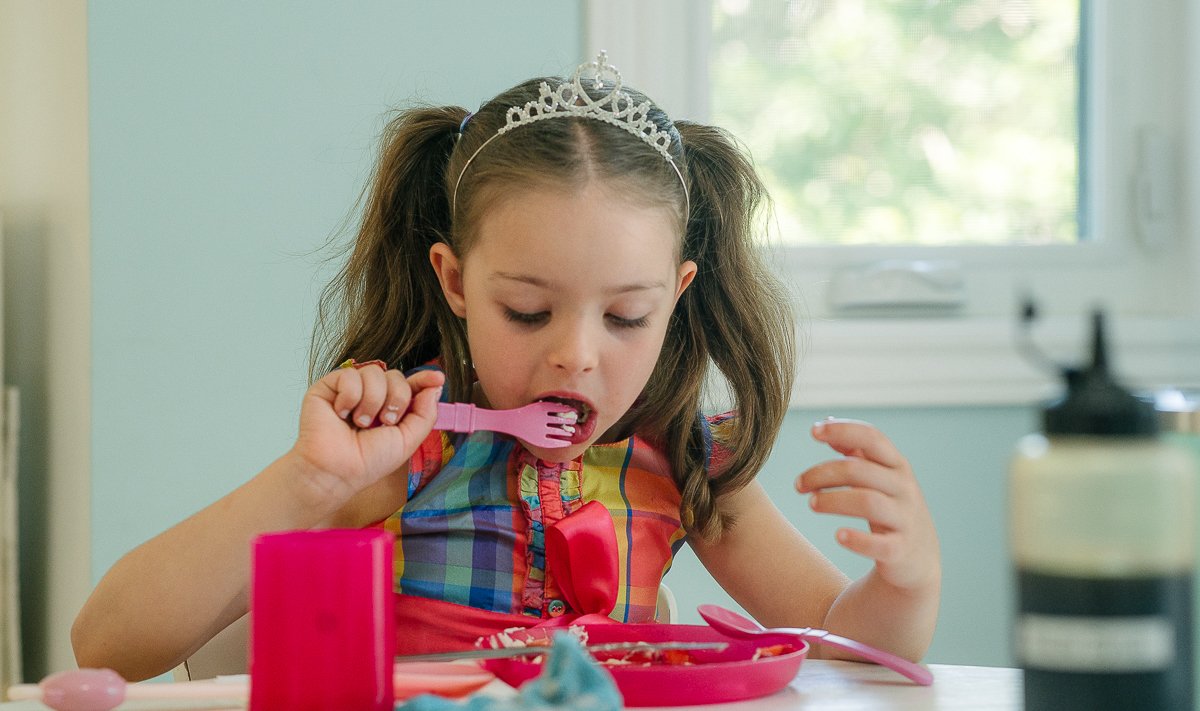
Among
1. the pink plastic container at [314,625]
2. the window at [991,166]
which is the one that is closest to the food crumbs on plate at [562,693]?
the pink plastic container at [314,625]

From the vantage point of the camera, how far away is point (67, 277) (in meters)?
1.84

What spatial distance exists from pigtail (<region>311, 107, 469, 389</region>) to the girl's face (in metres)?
0.14

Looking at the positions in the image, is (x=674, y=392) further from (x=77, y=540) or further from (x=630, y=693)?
(x=77, y=540)

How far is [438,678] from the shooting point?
706 millimetres

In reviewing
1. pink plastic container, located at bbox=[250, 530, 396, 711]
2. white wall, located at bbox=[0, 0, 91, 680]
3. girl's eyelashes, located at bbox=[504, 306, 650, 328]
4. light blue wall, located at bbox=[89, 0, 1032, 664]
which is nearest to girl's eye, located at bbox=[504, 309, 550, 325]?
girl's eyelashes, located at bbox=[504, 306, 650, 328]

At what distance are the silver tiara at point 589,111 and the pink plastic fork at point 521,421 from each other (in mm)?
227

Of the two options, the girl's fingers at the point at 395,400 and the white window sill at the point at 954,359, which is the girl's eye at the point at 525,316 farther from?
the white window sill at the point at 954,359

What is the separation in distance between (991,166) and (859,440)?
1.37 meters

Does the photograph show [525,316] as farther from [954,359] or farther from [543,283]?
[954,359]

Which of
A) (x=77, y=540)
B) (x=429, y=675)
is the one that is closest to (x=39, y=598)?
(x=77, y=540)

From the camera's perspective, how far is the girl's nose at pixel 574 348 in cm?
97

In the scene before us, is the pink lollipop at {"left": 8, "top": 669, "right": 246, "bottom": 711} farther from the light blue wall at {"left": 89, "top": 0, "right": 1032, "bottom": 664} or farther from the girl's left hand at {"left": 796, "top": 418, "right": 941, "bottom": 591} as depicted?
the light blue wall at {"left": 89, "top": 0, "right": 1032, "bottom": 664}

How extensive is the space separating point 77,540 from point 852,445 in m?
1.33

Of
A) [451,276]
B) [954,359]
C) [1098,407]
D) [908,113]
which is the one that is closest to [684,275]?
[451,276]
